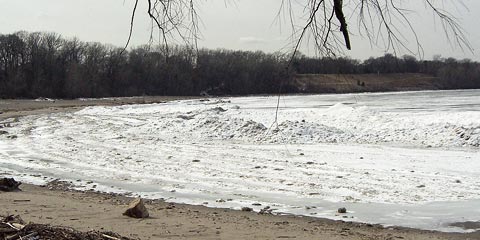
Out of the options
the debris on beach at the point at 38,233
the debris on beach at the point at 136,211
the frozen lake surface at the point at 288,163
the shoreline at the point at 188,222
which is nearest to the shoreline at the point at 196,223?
the shoreline at the point at 188,222

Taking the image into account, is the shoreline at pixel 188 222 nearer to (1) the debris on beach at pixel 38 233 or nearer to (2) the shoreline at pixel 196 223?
(2) the shoreline at pixel 196 223

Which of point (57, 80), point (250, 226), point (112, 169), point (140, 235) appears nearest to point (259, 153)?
point (112, 169)

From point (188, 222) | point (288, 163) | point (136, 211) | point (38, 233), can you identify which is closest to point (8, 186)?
point (136, 211)

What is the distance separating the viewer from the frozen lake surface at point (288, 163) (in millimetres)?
10797

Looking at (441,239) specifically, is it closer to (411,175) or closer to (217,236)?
(217,236)

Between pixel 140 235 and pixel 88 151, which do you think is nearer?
pixel 140 235

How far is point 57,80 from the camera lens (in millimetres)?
95938

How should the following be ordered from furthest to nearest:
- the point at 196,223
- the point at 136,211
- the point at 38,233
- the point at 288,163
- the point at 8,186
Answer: the point at 288,163, the point at 8,186, the point at 136,211, the point at 196,223, the point at 38,233

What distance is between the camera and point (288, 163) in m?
16.1

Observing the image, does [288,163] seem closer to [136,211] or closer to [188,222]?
[188,222]

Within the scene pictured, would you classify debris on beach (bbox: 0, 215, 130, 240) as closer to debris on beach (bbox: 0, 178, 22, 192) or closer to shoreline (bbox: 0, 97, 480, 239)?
shoreline (bbox: 0, 97, 480, 239)

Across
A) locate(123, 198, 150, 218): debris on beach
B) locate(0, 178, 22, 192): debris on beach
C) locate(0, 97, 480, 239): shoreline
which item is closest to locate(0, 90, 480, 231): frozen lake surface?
locate(0, 97, 480, 239): shoreline

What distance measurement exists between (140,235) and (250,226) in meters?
2.02

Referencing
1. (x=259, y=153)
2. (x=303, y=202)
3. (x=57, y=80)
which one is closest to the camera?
(x=303, y=202)
